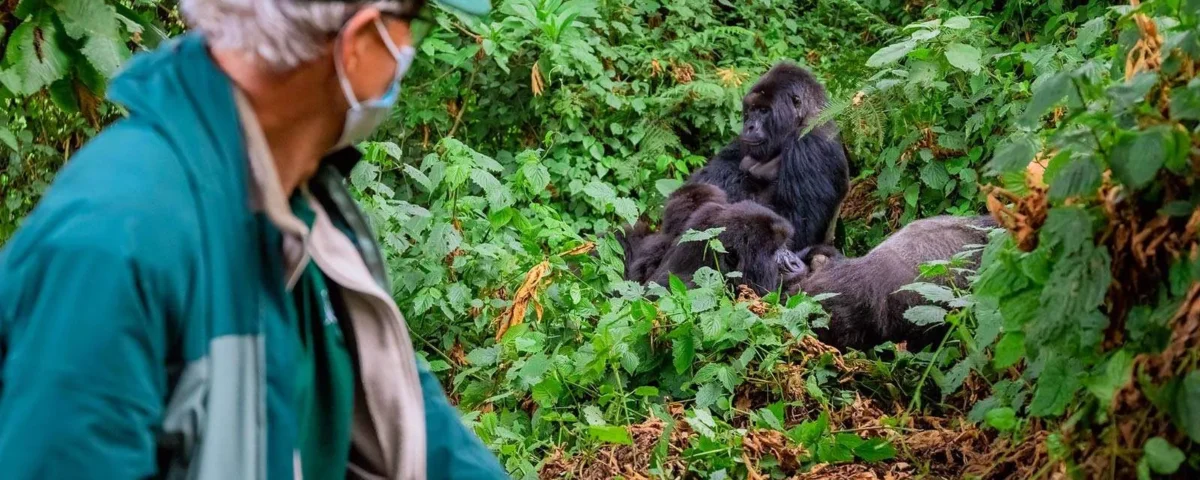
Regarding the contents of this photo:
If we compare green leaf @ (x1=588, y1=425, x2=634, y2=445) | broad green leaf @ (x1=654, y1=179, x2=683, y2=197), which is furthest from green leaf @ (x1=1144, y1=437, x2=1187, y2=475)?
broad green leaf @ (x1=654, y1=179, x2=683, y2=197)

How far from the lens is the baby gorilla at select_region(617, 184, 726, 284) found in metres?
5.65

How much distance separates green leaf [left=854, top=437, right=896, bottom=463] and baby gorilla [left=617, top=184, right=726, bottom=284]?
89.7 inches

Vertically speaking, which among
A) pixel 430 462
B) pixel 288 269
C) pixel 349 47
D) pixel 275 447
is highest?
pixel 349 47

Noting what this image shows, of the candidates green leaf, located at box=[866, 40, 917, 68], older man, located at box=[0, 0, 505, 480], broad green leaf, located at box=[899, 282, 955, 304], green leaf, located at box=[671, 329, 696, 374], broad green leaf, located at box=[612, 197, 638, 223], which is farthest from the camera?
broad green leaf, located at box=[612, 197, 638, 223]

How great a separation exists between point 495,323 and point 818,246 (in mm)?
2020

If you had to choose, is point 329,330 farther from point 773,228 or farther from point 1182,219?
point 773,228

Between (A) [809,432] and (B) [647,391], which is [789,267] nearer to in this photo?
(B) [647,391]

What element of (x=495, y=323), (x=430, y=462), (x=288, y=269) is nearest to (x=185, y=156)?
(x=288, y=269)

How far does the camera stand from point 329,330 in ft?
5.44

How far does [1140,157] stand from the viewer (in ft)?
6.80

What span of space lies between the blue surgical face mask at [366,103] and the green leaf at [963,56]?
12.2 feet

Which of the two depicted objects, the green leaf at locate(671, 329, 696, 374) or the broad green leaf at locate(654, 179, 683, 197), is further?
the broad green leaf at locate(654, 179, 683, 197)

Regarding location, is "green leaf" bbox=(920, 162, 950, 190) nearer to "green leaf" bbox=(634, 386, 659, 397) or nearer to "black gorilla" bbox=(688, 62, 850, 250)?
"black gorilla" bbox=(688, 62, 850, 250)

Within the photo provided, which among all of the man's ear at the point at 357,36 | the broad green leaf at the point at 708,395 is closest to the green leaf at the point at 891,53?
the broad green leaf at the point at 708,395
